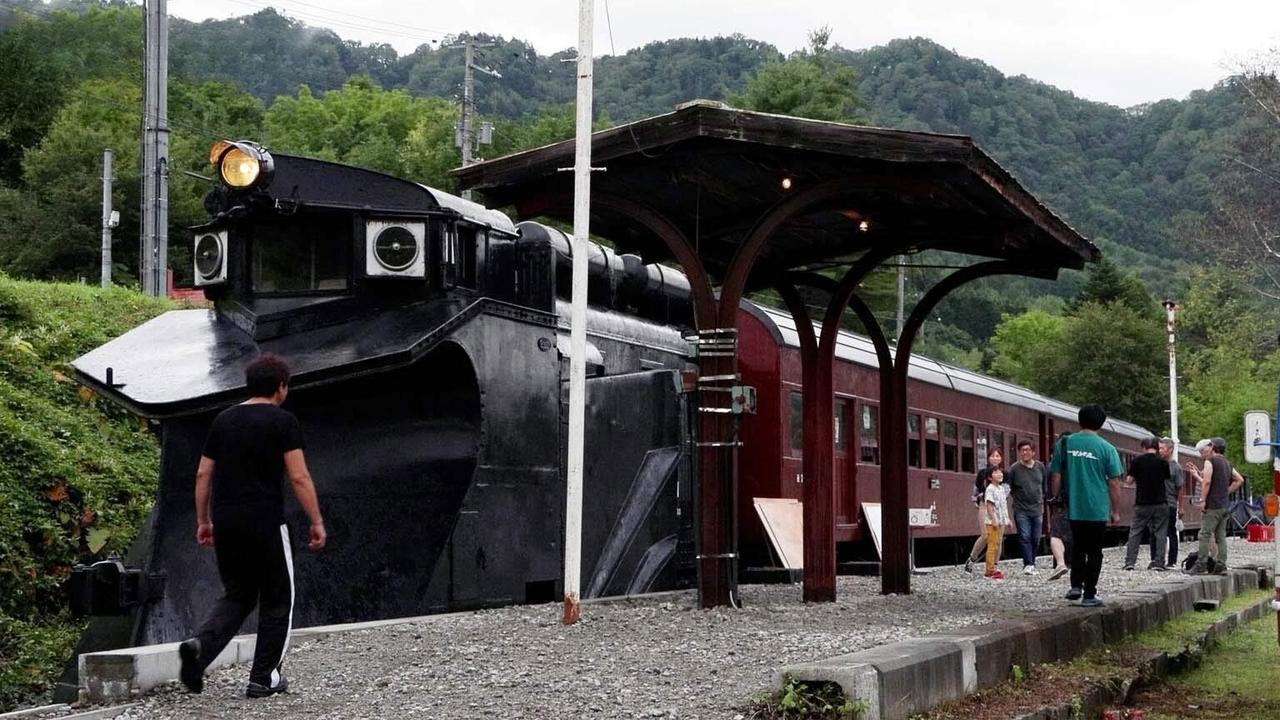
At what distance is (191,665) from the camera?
7.41 meters

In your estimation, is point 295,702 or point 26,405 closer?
point 295,702

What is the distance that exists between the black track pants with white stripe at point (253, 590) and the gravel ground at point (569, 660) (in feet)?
0.75

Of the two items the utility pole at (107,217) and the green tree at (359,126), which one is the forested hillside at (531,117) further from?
the utility pole at (107,217)

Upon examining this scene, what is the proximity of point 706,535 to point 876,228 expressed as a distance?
334 centimetres

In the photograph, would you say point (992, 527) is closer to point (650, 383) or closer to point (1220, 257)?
point (650, 383)

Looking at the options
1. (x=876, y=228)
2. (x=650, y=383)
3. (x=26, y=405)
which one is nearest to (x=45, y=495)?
(x=26, y=405)

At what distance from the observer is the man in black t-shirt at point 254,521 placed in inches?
297

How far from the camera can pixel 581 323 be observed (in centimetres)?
1086

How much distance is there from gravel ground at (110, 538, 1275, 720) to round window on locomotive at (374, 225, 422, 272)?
249cm

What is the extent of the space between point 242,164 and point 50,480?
18.4 feet

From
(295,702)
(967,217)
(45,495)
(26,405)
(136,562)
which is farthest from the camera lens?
(26,405)

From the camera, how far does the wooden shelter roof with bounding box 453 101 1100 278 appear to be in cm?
1092

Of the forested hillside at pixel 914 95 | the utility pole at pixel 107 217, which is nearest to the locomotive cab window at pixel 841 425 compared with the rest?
the utility pole at pixel 107 217

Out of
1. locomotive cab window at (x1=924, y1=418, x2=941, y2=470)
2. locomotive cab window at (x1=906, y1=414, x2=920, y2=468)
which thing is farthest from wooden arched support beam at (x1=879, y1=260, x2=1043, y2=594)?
locomotive cab window at (x1=924, y1=418, x2=941, y2=470)
